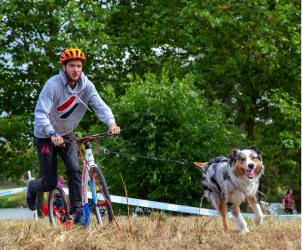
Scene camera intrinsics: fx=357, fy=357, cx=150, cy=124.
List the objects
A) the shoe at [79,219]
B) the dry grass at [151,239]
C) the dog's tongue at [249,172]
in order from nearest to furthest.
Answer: the dry grass at [151,239]
the dog's tongue at [249,172]
the shoe at [79,219]

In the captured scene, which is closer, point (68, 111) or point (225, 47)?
point (68, 111)

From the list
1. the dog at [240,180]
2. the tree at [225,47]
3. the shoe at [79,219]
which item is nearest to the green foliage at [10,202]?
the tree at [225,47]

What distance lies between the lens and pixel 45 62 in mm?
12195

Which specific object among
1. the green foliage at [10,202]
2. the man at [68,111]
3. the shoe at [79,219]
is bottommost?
the green foliage at [10,202]

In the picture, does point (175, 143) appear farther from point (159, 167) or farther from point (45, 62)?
point (45, 62)

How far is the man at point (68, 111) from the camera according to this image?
4.25 m

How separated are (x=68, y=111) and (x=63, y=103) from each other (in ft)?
0.42

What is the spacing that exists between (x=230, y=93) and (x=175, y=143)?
249 inches

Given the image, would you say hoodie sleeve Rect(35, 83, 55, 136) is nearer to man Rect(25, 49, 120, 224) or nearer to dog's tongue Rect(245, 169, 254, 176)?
man Rect(25, 49, 120, 224)

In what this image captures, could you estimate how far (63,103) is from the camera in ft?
14.3

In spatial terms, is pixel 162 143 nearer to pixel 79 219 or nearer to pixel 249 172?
pixel 79 219

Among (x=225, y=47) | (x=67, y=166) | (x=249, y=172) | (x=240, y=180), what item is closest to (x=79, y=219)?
(x=67, y=166)

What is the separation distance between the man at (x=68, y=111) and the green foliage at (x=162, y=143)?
10.7 feet

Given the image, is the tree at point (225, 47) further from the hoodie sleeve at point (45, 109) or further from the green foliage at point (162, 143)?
the hoodie sleeve at point (45, 109)
